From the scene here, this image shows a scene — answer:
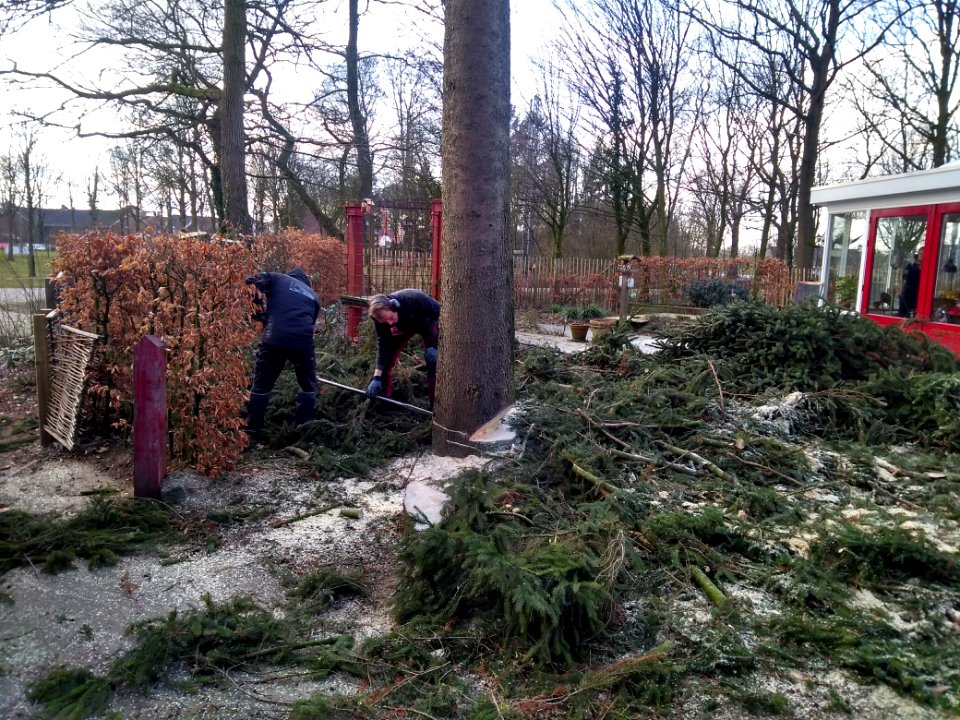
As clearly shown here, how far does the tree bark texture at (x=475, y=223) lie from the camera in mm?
5512

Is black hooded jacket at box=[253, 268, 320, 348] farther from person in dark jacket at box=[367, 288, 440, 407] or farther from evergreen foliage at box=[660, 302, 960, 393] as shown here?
evergreen foliage at box=[660, 302, 960, 393]

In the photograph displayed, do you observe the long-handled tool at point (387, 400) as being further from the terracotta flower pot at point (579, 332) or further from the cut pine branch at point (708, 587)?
the terracotta flower pot at point (579, 332)

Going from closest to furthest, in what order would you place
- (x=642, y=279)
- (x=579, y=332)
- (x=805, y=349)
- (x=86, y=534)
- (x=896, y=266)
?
(x=86, y=534)
(x=805, y=349)
(x=896, y=266)
(x=579, y=332)
(x=642, y=279)

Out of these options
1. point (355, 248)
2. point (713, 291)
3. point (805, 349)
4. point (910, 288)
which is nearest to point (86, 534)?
point (805, 349)

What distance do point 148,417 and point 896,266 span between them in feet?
32.2

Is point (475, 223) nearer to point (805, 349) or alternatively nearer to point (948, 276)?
point (805, 349)

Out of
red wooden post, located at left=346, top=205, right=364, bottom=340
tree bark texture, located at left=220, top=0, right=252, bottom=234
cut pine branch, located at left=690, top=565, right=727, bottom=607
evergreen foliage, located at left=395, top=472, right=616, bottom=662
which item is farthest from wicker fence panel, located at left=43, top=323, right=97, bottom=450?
tree bark texture, located at left=220, top=0, right=252, bottom=234

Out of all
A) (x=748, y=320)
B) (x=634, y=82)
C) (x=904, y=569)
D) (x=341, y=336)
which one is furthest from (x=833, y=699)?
(x=634, y=82)

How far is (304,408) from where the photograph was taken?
6367 millimetres

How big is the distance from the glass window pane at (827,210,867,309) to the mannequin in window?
961mm

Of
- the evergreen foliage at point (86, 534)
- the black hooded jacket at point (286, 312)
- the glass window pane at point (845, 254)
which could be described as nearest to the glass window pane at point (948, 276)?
the glass window pane at point (845, 254)

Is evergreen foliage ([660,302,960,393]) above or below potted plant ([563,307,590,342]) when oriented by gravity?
above

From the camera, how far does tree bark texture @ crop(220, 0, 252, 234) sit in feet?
44.4

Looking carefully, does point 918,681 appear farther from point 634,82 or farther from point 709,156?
point 709,156
